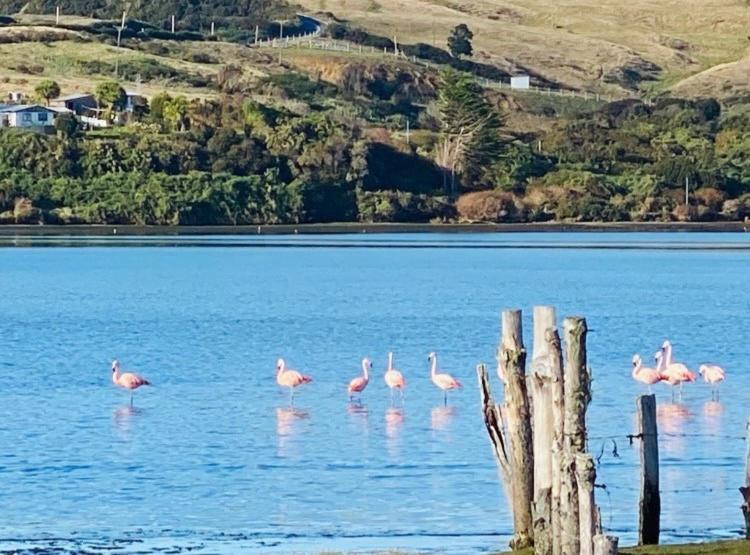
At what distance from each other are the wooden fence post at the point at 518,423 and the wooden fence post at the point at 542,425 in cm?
45

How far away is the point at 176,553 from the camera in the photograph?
19469mm

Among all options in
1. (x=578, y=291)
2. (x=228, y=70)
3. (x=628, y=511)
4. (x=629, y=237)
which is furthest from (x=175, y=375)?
(x=228, y=70)

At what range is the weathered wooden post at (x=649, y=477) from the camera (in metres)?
17.9

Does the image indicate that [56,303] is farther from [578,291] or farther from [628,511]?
[628,511]

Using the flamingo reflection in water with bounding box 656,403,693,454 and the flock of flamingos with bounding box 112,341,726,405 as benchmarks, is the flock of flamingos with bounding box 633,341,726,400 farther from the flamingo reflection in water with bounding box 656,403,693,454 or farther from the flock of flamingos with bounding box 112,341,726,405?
the flamingo reflection in water with bounding box 656,403,693,454

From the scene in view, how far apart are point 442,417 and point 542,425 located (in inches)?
565

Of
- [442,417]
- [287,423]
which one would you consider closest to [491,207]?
[442,417]

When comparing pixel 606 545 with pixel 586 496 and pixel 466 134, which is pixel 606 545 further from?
pixel 466 134

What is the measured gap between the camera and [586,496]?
1502 cm

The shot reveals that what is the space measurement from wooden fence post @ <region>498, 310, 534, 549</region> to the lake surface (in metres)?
2.05

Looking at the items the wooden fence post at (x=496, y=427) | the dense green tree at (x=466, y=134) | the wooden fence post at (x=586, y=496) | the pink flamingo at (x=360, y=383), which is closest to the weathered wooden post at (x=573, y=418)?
the wooden fence post at (x=586, y=496)

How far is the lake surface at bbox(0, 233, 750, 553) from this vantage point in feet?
69.9

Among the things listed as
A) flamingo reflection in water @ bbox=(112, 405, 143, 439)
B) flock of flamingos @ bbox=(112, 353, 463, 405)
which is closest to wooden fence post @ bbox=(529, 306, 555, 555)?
flamingo reflection in water @ bbox=(112, 405, 143, 439)

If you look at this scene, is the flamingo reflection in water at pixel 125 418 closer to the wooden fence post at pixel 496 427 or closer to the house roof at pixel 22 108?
the wooden fence post at pixel 496 427
